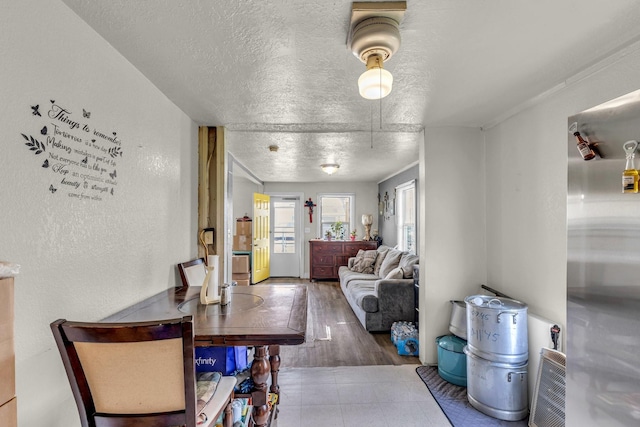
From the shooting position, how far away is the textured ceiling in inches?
48.6

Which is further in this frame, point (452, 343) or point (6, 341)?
point (452, 343)

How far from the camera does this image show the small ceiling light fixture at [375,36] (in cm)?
119

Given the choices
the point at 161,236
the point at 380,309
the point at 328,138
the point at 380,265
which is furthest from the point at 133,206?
the point at 380,265

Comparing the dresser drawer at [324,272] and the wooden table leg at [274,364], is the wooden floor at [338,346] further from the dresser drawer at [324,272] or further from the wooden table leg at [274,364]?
the dresser drawer at [324,272]

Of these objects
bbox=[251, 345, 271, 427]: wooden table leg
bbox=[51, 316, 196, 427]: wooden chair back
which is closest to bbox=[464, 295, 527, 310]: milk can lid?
bbox=[251, 345, 271, 427]: wooden table leg

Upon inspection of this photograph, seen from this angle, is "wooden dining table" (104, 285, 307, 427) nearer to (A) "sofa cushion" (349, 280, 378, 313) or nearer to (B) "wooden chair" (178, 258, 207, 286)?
(B) "wooden chair" (178, 258, 207, 286)

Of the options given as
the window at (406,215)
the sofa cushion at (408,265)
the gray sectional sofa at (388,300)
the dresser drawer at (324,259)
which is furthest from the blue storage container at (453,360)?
the dresser drawer at (324,259)

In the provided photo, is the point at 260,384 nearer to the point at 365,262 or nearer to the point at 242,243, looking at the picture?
the point at 365,262

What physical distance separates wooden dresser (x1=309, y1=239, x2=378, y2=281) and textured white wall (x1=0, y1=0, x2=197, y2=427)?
460cm

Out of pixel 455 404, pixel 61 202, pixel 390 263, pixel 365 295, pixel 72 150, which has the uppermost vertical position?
Answer: pixel 72 150

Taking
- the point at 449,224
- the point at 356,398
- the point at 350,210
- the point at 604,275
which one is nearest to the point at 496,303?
the point at 449,224

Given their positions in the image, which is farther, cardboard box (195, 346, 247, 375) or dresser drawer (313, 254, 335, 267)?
dresser drawer (313, 254, 335, 267)

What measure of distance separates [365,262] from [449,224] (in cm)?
281

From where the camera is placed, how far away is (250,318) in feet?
5.02
